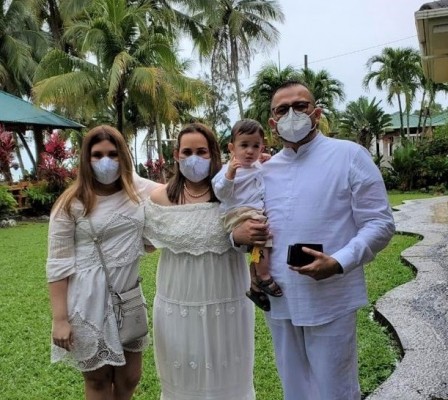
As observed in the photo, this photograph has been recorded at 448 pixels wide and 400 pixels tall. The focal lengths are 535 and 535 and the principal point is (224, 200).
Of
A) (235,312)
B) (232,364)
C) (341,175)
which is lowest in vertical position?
(232,364)

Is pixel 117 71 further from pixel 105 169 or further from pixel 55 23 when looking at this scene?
pixel 105 169

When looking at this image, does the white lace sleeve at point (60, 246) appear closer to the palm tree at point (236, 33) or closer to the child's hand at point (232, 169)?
the child's hand at point (232, 169)

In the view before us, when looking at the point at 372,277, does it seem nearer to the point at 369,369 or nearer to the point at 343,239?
the point at 369,369

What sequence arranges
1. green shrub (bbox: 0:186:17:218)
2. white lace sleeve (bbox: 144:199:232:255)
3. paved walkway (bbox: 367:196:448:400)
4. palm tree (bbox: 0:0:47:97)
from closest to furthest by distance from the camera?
white lace sleeve (bbox: 144:199:232:255), paved walkway (bbox: 367:196:448:400), green shrub (bbox: 0:186:17:218), palm tree (bbox: 0:0:47:97)

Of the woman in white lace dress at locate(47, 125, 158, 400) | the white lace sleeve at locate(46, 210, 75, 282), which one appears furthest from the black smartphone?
the white lace sleeve at locate(46, 210, 75, 282)

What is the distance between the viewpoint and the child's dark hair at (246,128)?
267 centimetres

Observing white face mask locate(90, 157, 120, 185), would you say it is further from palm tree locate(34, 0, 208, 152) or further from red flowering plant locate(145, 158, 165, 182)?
red flowering plant locate(145, 158, 165, 182)

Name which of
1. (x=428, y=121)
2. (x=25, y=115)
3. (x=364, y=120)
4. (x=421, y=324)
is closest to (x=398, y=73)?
(x=364, y=120)

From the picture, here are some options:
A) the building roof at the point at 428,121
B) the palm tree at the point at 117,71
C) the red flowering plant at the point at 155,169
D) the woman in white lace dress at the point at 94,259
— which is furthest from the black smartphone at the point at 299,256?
the building roof at the point at 428,121

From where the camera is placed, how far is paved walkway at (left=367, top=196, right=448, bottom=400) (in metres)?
3.34

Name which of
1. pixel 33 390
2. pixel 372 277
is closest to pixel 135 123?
pixel 372 277

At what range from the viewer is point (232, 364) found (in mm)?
2812

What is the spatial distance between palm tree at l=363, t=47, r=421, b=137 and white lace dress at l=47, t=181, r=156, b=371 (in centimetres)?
3008

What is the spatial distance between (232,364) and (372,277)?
14.1 feet
